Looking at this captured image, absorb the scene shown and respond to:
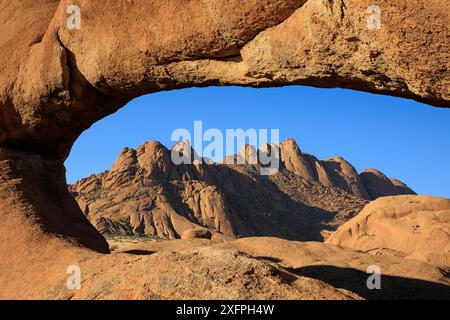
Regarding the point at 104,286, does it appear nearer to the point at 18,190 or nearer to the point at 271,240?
the point at 18,190

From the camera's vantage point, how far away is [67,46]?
7574mm

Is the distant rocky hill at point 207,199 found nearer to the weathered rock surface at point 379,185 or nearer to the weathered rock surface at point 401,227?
the weathered rock surface at point 379,185

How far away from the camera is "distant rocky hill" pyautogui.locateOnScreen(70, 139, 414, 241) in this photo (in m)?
37.0

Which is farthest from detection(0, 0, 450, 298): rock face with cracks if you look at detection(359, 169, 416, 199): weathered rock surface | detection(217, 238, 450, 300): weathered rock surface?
detection(359, 169, 416, 199): weathered rock surface

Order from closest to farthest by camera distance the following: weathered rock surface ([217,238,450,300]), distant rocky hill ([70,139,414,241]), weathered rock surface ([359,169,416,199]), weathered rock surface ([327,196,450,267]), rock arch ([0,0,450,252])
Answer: rock arch ([0,0,450,252]) < weathered rock surface ([217,238,450,300]) < weathered rock surface ([327,196,450,267]) < distant rocky hill ([70,139,414,241]) < weathered rock surface ([359,169,416,199])

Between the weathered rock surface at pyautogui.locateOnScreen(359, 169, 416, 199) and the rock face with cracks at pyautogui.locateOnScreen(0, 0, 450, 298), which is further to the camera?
the weathered rock surface at pyautogui.locateOnScreen(359, 169, 416, 199)

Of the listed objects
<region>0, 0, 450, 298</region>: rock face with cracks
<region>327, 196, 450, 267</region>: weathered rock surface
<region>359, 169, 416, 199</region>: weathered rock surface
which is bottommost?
<region>359, 169, 416, 199</region>: weathered rock surface

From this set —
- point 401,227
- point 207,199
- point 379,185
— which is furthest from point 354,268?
point 379,185

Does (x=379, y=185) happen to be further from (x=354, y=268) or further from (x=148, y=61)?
(x=148, y=61)

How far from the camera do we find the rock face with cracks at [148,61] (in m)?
4.59

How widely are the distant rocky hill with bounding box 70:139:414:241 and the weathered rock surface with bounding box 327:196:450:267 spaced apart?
11.1 meters

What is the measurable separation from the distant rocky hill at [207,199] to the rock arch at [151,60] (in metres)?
22.7

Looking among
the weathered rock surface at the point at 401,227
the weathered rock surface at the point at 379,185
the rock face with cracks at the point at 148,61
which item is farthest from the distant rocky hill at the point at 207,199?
the rock face with cracks at the point at 148,61

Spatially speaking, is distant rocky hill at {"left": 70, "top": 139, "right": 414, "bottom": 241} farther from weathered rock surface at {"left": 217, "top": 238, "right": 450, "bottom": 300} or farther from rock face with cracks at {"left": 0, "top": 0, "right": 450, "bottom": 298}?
rock face with cracks at {"left": 0, "top": 0, "right": 450, "bottom": 298}
